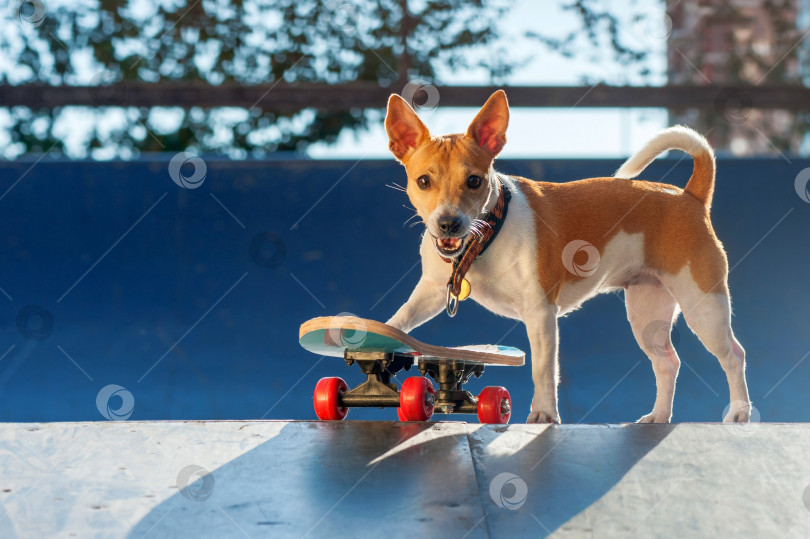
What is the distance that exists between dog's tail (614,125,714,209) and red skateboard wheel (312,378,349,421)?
1.31 m

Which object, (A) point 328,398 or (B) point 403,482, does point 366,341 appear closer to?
(A) point 328,398

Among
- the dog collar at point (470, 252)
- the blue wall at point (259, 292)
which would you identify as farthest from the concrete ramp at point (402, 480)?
the blue wall at point (259, 292)

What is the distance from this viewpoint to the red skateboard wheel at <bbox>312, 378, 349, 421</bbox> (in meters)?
2.58

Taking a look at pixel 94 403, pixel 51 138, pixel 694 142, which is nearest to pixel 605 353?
pixel 694 142

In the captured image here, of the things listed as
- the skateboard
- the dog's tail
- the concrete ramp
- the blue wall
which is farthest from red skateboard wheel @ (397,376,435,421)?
the blue wall

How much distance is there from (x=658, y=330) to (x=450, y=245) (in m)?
0.98

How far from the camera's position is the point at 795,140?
5.16 m

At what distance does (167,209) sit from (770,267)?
3372mm

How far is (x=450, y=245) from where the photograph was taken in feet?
8.04

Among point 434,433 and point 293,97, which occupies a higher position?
point 293,97

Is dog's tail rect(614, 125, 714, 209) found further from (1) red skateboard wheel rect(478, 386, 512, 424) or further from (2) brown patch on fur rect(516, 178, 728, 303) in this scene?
(1) red skateboard wheel rect(478, 386, 512, 424)

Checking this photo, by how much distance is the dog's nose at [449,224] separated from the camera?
7.69ft

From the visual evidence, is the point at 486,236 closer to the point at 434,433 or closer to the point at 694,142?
the point at 434,433

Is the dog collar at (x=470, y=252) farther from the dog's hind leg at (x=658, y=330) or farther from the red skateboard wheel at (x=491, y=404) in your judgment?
the dog's hind leg at (x=658, y=330)
